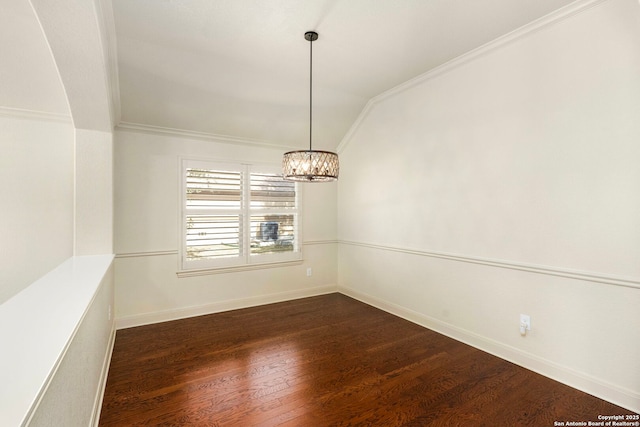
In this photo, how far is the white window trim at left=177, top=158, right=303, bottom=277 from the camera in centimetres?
388

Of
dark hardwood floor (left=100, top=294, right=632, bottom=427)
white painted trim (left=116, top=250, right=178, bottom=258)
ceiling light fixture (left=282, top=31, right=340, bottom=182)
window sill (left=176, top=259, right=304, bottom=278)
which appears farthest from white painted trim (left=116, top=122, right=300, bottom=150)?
dark hardwood floor (left=100, top=294, right=632, bottom=427)

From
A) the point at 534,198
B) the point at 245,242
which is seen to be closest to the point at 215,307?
the point at 245,242

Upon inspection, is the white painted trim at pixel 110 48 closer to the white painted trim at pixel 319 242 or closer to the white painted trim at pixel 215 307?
the white painted trim at pixel 215 307

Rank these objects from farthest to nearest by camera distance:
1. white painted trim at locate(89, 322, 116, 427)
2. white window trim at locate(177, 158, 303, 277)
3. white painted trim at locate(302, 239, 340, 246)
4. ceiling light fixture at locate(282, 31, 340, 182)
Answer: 1. white painted trim at locate(302, 239, 340, 246)
2. white window trim at locate(177, 158, 303, 277)
3. ceiling light fixture at locate(282, 31, 340, 182)
4. white painted trim at locate(89, 322, 116, 427)

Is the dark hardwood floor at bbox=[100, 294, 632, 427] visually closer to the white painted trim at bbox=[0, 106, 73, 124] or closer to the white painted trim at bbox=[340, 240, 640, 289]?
the white painted trim at bbox=[340, 240, 640, 289]

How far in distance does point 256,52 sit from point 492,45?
2.15 meters

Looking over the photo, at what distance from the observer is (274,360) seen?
2816mm

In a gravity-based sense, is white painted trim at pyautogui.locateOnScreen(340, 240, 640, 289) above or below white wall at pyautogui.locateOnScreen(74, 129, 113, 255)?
below

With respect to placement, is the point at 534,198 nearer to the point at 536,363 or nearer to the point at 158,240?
the point at 536,363

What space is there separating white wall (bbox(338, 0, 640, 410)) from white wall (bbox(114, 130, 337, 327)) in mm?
2128

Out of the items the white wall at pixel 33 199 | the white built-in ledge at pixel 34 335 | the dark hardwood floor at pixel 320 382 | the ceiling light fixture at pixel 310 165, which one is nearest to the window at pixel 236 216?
the dark hardwood floor at pixel 320 382

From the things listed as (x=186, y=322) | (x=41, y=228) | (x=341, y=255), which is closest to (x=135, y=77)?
(x=41, y=228)

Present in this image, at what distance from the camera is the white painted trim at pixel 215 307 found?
11.9 ft

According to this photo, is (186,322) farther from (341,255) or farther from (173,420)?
(341,255)
